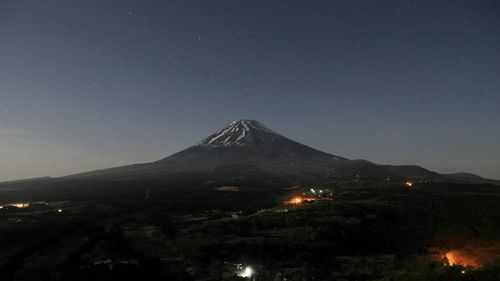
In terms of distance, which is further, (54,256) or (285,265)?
(54,256)

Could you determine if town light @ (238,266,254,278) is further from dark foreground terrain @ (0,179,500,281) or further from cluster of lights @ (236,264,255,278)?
dark foreground terrain @ (0,179,500,281)

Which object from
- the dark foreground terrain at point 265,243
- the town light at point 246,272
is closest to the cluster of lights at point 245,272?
the town light at point 246,272

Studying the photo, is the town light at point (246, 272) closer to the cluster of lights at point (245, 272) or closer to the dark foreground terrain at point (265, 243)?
the cluster of lights at point (245, 272)

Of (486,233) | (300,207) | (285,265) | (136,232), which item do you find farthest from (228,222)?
(486,233)

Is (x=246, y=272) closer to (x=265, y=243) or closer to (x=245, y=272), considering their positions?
(x=245, y=272)

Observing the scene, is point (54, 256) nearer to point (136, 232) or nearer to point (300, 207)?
point (136, 232)

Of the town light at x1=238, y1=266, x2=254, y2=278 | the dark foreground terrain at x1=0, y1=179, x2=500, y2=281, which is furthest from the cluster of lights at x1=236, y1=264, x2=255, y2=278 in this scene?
the dark foreground terrain at x1=0, y1=179, x2=500, y2=281

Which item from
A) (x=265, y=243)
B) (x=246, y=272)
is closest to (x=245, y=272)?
(x=246, y=272)

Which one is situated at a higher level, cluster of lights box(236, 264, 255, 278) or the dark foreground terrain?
the dark foreground terrain
